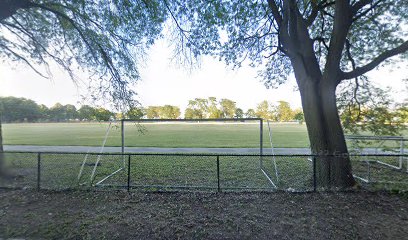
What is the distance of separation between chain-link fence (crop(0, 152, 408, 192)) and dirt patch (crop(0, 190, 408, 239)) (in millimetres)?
556

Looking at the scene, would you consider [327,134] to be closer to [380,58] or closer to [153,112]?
[380,58]

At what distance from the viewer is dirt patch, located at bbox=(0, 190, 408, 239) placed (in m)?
3.23

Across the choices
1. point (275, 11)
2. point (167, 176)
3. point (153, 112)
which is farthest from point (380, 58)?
point (153, 112)

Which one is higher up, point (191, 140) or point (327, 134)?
point (327, 134)

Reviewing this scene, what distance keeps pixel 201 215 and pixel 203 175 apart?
3.23 metres

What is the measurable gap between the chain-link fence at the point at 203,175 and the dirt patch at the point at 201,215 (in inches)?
21.9

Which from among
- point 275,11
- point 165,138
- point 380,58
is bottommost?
point 165,138

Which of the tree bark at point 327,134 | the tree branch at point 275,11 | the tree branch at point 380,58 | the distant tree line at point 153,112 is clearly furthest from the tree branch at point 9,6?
the tree branch at point 380,58

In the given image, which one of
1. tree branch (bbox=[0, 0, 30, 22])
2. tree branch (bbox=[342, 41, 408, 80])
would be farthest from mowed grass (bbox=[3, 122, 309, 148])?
tree branch (bbox=[342, 41, 408, 80])

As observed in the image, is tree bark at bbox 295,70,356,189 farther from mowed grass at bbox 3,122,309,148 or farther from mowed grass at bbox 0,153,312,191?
mowed grass at bbox 3,122,309,148

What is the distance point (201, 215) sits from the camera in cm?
380

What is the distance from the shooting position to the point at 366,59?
23.1ft

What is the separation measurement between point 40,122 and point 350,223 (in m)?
83.3

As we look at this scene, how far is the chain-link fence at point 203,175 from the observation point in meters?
5.25
